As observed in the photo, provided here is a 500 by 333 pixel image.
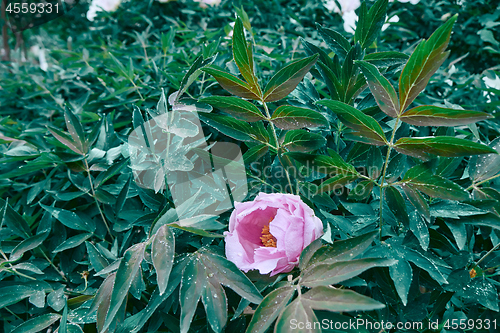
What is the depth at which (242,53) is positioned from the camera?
1.73 ft

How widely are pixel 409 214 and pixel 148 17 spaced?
5.84 ft

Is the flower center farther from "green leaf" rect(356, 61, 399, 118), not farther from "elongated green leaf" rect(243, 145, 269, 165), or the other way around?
"green leaf" rect(356, 61, 399, 118)

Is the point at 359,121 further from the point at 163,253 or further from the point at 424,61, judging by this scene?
the point at 163,253

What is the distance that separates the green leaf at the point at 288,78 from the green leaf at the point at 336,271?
0.27m

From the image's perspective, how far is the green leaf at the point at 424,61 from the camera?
1.38 ft

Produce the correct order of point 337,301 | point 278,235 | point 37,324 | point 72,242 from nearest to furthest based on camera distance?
point 337,301, point 278,235, point 37,324, point 72,242

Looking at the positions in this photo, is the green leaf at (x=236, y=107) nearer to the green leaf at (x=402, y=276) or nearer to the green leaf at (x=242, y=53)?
the green leaf at (x=242, y=53)

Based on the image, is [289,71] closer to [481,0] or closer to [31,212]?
[31,212]

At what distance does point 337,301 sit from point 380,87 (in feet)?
0.98

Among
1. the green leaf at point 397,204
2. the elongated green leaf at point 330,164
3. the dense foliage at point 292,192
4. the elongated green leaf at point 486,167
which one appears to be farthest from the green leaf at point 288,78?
the elongated green leaf at point 486,167

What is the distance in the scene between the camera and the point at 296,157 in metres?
0.56

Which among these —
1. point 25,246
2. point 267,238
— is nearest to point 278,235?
point 267,238

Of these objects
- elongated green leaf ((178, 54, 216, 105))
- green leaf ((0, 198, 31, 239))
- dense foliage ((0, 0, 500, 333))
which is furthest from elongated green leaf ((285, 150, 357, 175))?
green leaf ((0, 198, 31, 239))

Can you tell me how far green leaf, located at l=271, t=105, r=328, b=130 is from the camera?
0.54 m
